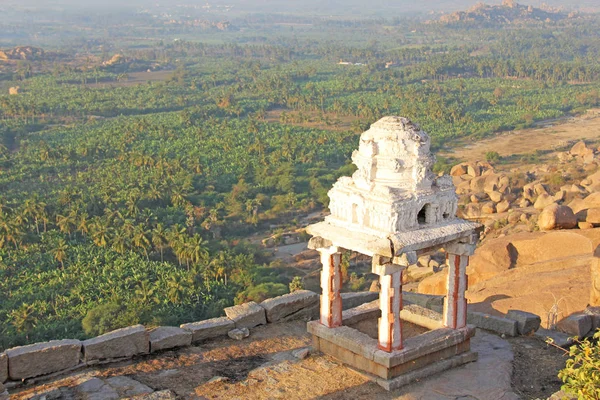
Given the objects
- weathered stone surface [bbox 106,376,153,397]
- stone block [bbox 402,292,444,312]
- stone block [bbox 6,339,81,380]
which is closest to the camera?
weathered stone surface [bbox 106,376,153,397]

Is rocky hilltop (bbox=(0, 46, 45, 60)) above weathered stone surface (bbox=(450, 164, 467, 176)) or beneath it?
above

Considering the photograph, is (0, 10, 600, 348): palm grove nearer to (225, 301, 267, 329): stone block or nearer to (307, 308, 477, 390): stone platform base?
(225, 301, 267, 329): stone block

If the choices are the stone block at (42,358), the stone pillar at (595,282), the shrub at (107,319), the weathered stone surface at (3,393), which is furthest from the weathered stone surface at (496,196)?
the weathered stone surface at (3,393)

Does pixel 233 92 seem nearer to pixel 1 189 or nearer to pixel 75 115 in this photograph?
pixel 75 115

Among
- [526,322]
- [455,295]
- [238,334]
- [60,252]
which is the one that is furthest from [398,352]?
[60,252]

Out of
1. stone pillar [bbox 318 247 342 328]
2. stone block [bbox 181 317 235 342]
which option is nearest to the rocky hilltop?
stone block [bbox 181 317 235 342]

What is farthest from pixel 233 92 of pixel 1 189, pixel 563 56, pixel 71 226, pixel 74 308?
pixel 563 56

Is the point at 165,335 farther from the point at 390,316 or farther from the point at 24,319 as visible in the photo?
the point at 24,319

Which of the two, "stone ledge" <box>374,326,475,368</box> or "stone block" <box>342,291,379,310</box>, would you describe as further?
"stone block" <box>342,291,379,310</box>
